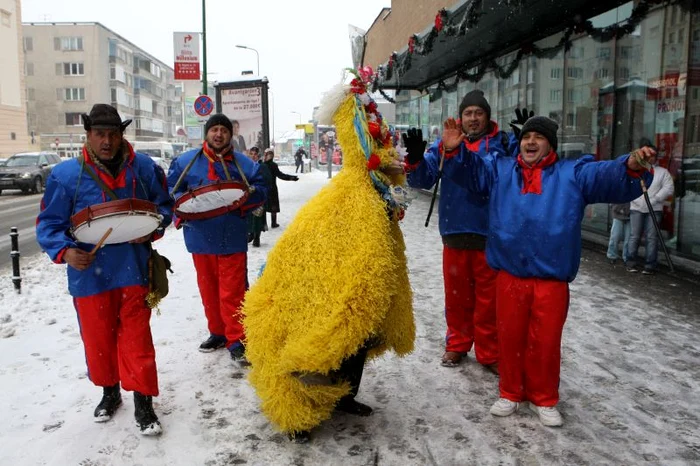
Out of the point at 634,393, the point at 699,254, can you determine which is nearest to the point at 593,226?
the point at 699,254

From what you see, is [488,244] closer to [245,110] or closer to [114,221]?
[114,221]

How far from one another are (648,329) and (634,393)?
167cm

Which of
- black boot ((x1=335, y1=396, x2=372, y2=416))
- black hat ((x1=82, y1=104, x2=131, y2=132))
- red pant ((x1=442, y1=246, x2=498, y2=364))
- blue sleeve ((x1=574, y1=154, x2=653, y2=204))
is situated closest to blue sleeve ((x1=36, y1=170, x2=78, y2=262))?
black hat ((x1=82, y1=104, x2=131, y2=132))

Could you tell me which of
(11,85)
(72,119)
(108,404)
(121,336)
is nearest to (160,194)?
(121,336)

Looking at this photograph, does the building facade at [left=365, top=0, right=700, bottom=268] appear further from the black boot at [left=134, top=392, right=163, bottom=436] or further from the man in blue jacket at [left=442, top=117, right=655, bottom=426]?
the black boot at [left=134, top=392, right=163, bottom=436]

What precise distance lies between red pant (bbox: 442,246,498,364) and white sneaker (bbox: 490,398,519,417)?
74 cm

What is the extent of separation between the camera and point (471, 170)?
3.56 m

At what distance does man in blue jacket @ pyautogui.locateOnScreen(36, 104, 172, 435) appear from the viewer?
3.30 meters

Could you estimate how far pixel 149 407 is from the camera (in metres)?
3.40

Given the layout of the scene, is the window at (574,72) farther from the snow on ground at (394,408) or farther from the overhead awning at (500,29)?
the snow on ground at (394,408)

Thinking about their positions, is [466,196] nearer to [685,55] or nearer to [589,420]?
[589,420]

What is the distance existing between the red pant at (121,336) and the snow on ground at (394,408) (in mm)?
328

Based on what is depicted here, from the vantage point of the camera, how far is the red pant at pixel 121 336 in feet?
11.0

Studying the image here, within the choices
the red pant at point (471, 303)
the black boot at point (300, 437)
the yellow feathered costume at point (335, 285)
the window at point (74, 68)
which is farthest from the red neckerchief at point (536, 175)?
the window at point (74, 68)
